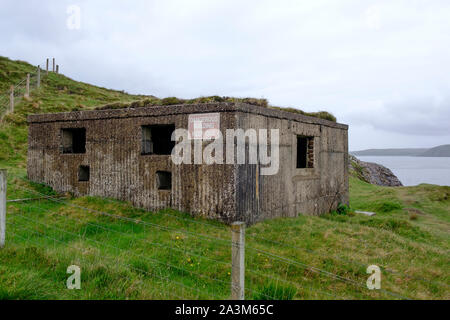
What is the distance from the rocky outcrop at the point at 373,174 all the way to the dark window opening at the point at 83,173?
81.5ft

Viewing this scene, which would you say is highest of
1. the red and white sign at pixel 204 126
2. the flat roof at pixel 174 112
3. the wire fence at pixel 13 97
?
the wire fence at pixel 13 97

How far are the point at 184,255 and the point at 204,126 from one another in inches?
120

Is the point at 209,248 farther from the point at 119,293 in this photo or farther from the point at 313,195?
the point at 313,195

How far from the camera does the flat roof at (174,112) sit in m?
7.26

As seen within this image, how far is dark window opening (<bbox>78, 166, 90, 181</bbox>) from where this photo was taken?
9620 mm

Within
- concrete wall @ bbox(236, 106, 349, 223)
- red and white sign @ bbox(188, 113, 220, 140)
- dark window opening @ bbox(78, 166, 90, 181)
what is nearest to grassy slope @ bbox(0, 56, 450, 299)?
concrete wall @ bbox(236, 106, 349, 223)

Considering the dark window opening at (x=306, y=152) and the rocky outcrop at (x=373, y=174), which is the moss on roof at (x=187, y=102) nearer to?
the dark window opening at (x=306, y=152)

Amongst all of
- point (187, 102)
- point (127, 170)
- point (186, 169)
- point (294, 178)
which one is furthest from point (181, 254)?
point (294, 178)

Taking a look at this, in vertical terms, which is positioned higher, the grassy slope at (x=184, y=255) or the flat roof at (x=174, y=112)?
the flat roof at (x=174, y=112)

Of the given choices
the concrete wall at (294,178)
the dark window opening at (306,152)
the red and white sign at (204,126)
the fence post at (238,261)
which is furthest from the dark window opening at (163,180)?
the fence post at (238,261)

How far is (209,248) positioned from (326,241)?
2.55 metres

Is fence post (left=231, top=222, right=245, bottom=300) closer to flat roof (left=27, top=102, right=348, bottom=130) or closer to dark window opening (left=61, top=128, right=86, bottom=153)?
flat roof (left=27, top=102, right=348, bottom=130)

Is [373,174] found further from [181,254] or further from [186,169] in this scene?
[181,254]
